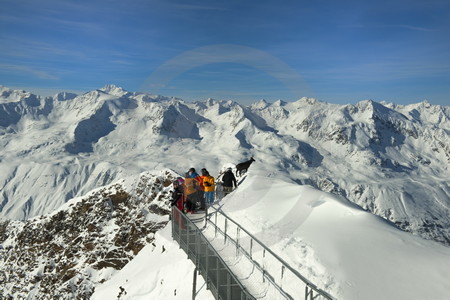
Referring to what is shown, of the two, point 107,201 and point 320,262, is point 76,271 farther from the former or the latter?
point 320,262

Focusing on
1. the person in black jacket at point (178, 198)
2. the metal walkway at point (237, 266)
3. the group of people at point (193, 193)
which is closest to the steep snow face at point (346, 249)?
the metal walkway at point (237, 266)

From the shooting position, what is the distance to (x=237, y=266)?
1285 centimetres

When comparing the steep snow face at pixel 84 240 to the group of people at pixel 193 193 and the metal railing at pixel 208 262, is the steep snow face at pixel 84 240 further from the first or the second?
the metal railing at pixel 208 262

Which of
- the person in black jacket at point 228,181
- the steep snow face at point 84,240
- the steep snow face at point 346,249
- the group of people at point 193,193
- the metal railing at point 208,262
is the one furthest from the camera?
the steep snow face at point 84,240

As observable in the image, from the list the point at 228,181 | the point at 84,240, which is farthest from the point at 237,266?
the point at 84,240

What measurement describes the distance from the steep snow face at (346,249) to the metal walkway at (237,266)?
1.29 feet

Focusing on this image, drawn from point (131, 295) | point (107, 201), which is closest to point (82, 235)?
point (107, 201)

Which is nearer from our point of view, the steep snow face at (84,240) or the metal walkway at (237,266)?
the metal walkway at (237,266)

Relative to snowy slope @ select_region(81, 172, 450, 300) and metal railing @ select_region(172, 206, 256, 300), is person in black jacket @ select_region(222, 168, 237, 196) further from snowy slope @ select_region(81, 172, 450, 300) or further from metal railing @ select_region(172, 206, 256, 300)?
metal railing @ select_region(172, 206, 256, 300)

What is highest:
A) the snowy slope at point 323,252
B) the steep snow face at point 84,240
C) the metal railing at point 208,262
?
the snowy slope at point 323,252

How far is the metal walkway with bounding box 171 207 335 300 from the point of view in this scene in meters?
10.6

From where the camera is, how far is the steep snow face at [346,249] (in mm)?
10430

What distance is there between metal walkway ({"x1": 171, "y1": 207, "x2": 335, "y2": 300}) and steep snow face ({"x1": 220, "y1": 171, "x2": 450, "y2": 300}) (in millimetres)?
392

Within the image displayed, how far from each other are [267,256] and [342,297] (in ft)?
10.7
